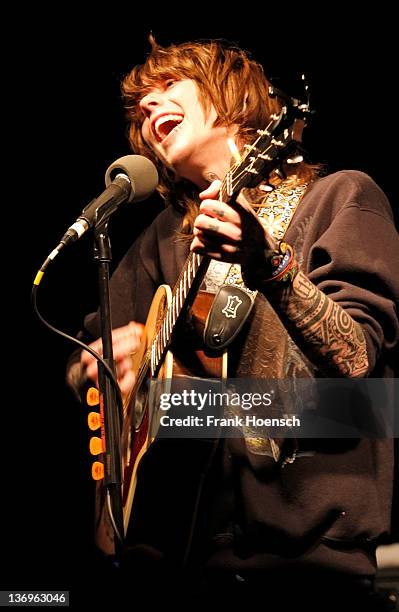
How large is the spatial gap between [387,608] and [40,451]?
1366 mm

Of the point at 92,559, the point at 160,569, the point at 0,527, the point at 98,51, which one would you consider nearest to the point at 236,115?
the point at 98,51

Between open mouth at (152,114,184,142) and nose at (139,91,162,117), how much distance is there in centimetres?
5

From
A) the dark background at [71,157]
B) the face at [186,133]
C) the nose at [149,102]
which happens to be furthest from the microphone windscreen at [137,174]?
the dark background at [71,157]

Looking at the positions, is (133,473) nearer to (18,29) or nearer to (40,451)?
(40,451)

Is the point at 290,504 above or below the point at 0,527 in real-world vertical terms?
above

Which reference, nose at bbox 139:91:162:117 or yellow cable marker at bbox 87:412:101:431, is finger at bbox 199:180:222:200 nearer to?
yellow cable marker at bbox 87:412:101:431

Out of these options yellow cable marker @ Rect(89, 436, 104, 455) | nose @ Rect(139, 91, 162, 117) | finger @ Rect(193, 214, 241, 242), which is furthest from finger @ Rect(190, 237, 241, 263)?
nose @ Rect(139, 91, 162, 117)

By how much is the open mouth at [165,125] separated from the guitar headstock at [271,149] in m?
0.72

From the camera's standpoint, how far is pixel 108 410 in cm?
135

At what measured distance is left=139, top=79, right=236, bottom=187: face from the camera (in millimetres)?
1898

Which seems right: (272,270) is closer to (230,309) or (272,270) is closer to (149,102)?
(230,309)

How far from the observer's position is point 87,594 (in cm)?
205

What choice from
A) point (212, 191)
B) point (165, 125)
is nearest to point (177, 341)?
point (212, 191)

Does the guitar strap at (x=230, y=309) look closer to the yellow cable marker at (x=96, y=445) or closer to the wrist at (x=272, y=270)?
the wrist at (x=272, y=270)
